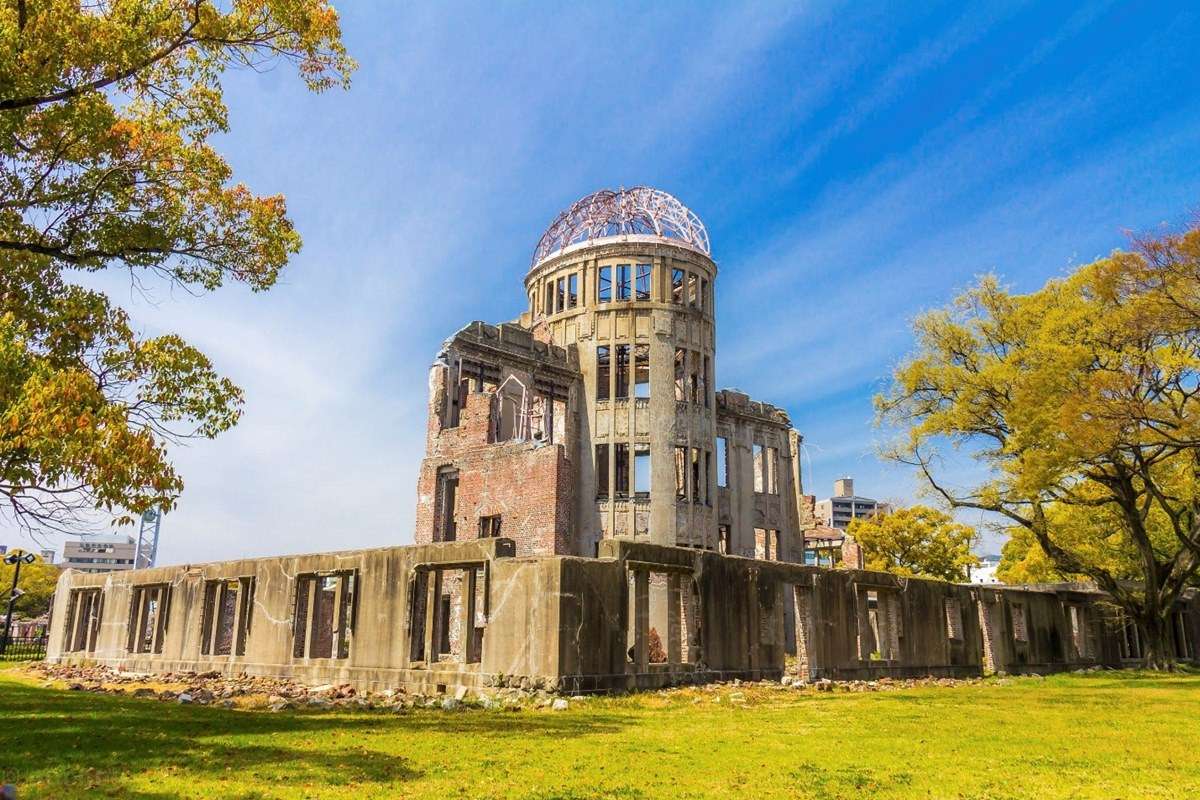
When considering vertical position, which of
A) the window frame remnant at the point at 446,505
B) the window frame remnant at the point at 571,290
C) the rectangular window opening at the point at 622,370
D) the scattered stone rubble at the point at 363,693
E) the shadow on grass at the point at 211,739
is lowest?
the scattered stone rubble at the point at 363,693

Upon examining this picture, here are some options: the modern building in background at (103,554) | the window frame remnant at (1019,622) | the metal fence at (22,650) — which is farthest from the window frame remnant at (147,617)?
the modern building in background at (103,554)

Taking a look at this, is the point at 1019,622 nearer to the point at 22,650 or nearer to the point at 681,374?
the point at 681,374

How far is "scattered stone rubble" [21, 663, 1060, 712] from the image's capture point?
1321cm

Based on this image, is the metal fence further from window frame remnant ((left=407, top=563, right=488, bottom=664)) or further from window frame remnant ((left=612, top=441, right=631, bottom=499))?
window frame remnant ((left=612, top=441, right=631, bottom=499))

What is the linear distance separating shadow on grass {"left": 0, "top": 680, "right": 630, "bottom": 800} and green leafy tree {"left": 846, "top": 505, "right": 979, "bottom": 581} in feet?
112

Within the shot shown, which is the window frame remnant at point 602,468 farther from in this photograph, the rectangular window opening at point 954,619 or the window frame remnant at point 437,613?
the window frame remnant at point 437,613

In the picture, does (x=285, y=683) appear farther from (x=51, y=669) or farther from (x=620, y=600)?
(x=51, y=669)

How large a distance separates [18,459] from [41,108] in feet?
17.3

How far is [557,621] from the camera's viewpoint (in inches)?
565

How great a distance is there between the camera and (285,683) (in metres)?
18.0

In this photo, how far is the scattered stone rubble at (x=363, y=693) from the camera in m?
13.2

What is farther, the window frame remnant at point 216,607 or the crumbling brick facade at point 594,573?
the window frame remnant at point 216,607

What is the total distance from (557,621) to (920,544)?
109 ft

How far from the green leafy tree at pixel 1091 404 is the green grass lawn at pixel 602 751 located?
9174 millimetres
